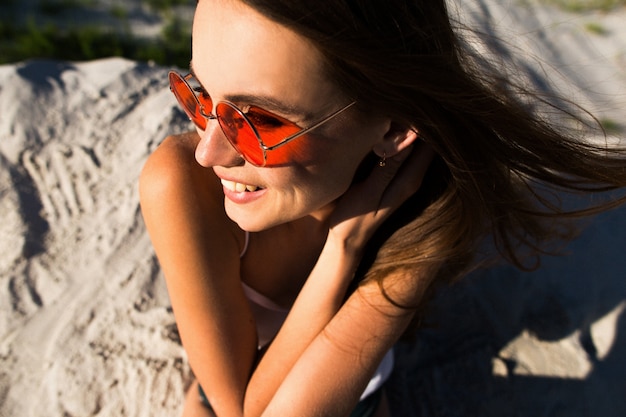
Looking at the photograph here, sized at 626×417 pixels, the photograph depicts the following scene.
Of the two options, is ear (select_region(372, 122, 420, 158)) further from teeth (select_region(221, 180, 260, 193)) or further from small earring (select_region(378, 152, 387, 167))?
teeth (select_region(221, 180, 260, 193))

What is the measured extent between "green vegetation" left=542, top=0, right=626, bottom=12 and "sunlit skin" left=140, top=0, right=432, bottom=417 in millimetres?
3088

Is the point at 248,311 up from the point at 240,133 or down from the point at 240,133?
down

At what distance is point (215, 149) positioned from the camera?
54.2 inches

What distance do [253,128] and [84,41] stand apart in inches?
111

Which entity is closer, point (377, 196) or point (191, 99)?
point (191, 99)

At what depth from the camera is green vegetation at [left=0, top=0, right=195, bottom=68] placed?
3615mm

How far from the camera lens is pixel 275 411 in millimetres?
1697

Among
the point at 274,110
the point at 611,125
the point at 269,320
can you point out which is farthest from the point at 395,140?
the point at 611,125

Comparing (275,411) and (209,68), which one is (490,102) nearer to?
(209,68)

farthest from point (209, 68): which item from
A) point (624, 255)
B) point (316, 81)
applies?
point (624, 255)

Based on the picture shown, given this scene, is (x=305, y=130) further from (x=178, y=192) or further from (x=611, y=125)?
(x=611, y=125)

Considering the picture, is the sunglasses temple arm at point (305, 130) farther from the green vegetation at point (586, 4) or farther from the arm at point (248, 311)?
the green vegetation at point (586, 4)

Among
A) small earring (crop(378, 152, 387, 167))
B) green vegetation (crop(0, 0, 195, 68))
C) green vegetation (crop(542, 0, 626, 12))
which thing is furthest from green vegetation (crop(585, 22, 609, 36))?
small earring (crop(378, 152, 387, 167))

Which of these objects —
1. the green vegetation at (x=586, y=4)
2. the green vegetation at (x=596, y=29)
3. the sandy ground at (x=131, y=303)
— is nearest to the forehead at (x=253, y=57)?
the sandy ground at (x=131, y=303)
